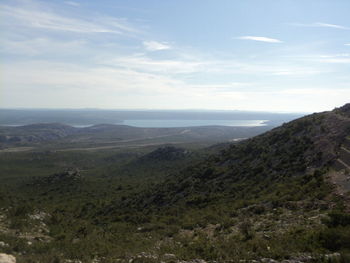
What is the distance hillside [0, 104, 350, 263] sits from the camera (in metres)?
10.7

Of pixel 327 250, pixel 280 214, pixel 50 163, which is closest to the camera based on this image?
pixel 327 250

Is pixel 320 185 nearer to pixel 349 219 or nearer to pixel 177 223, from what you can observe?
pixel 349 219

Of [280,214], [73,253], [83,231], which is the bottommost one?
[83,231]

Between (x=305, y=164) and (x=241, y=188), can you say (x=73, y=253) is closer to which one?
(x=241, y=188)

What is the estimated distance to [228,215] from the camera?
17031mm

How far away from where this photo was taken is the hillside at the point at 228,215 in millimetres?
10688

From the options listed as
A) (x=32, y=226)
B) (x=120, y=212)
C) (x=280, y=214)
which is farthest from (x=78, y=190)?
(x=280, y=214)

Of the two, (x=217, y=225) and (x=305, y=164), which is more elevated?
(x=305, y=164)

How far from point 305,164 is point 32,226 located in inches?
782

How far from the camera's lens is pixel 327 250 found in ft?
31.4

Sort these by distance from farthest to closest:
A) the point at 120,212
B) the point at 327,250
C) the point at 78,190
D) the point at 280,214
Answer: the point at 78,190
the point at 120,212
the point at 280,214
the point at 327,250

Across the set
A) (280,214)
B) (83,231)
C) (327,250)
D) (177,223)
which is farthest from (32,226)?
(327,250)

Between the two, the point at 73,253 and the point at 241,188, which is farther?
the point at 241,188

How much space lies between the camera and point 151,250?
40.0 ft
